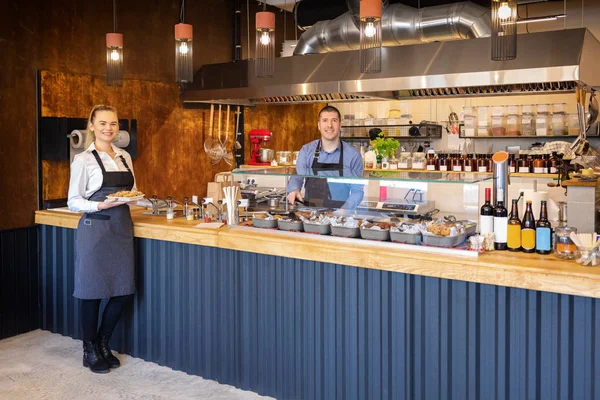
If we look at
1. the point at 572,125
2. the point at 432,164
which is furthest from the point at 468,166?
the point at 572,125

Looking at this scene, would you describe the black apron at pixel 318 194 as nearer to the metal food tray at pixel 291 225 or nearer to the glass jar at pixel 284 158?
the metal food tray at pixel 291 225

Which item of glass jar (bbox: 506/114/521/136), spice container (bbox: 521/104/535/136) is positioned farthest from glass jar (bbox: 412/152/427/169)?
spice container (bbox: 521/104/535/136)

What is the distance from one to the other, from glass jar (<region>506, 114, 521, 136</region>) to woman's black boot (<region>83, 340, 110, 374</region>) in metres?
4.80

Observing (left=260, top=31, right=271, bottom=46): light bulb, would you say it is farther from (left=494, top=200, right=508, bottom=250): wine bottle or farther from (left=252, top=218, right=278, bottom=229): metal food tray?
(left=494, top=200, right=508, bottom=250): wine bottle

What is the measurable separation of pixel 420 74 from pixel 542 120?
230 centimetres

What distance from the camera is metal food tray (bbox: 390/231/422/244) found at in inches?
114

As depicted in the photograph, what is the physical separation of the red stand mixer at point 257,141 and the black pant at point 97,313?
3.26m

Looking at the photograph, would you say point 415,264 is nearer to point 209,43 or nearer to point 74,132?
point 74,132

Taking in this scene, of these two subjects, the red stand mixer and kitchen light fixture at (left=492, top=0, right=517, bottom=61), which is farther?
the red stand mixer

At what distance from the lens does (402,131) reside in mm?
7402

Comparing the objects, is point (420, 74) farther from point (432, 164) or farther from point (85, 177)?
point (85, 177)

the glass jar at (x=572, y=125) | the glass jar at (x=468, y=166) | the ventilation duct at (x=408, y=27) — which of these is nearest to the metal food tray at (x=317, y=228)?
the ventilation duct at (x=408, y=27)

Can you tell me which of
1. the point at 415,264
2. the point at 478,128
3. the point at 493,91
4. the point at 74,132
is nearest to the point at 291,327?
the point at 415,264

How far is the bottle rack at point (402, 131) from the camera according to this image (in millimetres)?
7211
